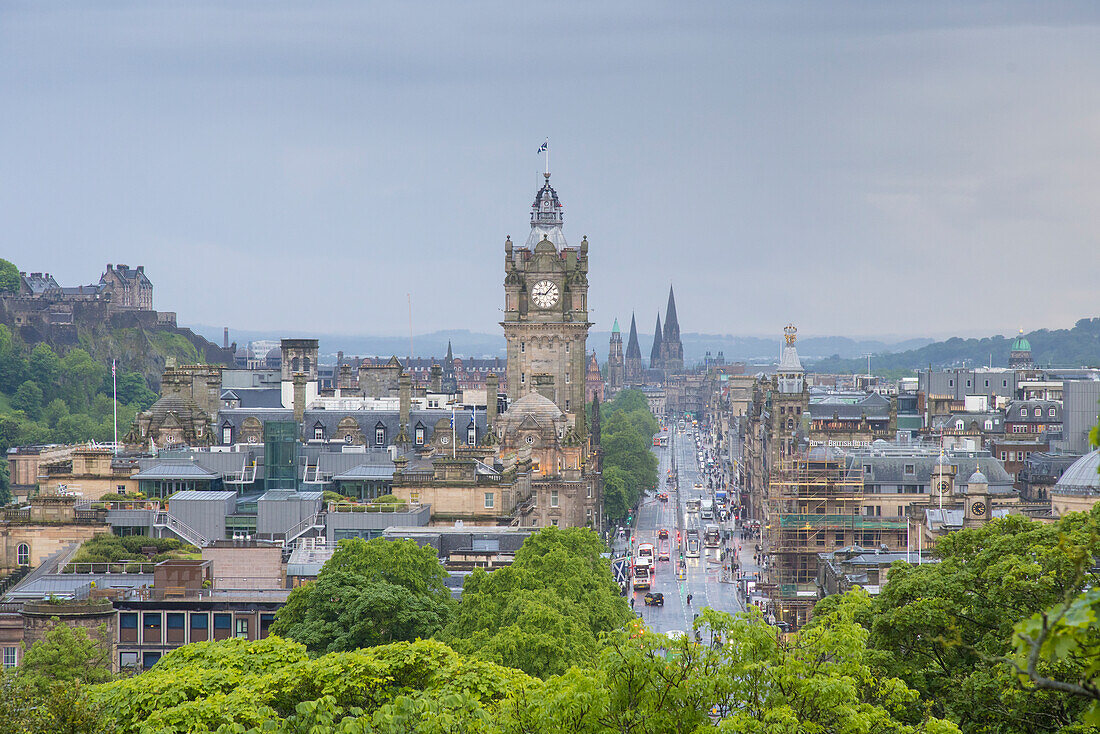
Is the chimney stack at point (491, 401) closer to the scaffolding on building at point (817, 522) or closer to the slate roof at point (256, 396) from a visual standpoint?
the scaffolding on building at point (817, 522)

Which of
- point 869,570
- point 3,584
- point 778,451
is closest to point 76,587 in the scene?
point 3,584

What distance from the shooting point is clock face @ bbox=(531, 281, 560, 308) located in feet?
509

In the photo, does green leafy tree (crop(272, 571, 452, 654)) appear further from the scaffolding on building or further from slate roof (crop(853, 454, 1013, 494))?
slate roof (crop(853, 454, 1013, 494))

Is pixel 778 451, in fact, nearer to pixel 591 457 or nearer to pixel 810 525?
pixel 591 457

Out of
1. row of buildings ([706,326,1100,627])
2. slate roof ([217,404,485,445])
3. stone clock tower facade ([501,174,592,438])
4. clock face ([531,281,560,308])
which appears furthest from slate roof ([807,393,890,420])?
slate roof ([217,404,485,445])

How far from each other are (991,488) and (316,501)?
207 feet

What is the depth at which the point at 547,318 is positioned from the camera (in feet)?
509

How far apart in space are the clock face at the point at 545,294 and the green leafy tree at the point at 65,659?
298 feet

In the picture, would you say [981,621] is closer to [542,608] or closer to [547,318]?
[542,608]

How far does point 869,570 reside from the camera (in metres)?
92.3

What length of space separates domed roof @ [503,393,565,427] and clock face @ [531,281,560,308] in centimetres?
1997

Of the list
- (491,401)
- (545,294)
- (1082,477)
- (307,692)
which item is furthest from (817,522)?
(307,692)

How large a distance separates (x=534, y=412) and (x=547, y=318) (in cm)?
2303

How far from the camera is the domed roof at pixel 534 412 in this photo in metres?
133
